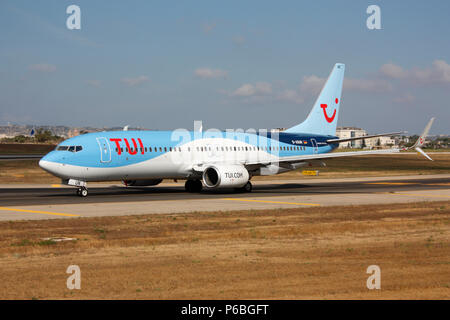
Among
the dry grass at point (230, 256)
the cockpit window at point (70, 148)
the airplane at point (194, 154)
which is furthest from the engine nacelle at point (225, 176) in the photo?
the dry grass at point (230, 256)

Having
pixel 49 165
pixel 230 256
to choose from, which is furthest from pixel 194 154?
pixel 230 256

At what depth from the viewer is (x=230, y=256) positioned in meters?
16.0

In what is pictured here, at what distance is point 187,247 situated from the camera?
17375 millimetres

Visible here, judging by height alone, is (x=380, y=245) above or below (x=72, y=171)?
below

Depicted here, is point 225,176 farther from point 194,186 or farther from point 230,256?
point 230,256

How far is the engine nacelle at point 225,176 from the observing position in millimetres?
37688

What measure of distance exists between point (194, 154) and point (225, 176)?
3.25 metres

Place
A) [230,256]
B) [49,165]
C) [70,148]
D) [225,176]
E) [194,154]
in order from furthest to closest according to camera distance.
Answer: [194,154] < [225,176] < [70,148] < [49,165] < [230,256]

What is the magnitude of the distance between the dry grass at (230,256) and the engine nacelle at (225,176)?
12065 mm

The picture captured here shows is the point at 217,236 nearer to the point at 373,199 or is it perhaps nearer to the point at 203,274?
the point at 203,274

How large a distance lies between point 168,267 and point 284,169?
29.5 metres

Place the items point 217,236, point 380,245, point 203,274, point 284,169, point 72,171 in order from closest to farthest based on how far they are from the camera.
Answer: point 203,274
point 380,245
point 217,236
point 72,171
point 284,169

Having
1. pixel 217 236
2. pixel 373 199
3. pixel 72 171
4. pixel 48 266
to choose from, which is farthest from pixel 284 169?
pixel 48 266

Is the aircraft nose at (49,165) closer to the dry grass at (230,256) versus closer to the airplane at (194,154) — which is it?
the airplane at (194,154)
